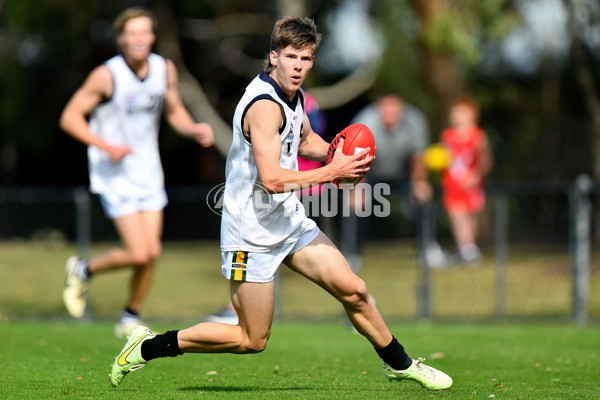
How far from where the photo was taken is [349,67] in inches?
921

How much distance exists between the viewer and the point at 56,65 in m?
23.1

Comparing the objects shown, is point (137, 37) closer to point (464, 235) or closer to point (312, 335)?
point (312, 335)

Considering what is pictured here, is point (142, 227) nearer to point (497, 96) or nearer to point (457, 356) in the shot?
point (457, 356)

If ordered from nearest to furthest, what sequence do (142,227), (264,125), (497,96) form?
(264,125)
(142,227)
(497,96)

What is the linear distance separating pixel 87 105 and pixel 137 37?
2.43 feet

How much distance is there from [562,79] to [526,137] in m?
1.96

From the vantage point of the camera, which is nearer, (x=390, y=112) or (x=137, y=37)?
(x=137, y=37)

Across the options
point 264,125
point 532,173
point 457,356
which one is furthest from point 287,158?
point 532,173

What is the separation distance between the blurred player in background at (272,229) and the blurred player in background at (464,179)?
22.2 ft

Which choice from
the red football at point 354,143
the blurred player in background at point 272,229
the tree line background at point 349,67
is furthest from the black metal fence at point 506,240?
the red football at point 354,143

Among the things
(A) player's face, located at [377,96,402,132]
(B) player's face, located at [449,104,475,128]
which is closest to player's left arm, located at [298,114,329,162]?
(A) player's face, located at [377,96,402,132]

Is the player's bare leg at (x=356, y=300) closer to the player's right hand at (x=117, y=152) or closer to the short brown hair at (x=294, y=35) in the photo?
the short brown hair at (x=294, y=35)

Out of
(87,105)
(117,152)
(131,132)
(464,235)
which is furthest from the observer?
(464,235)

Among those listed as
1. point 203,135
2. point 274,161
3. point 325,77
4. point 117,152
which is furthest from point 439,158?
point 325,77
